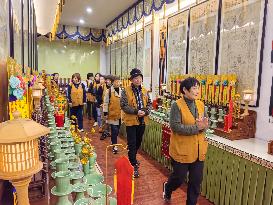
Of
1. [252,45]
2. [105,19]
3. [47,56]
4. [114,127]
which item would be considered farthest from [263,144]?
[47,56]

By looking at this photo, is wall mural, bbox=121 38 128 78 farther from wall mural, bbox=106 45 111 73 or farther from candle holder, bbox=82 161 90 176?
candle holder, bbox=82 161 90 176

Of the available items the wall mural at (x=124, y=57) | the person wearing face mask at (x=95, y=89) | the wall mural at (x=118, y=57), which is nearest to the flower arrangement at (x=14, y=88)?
A: the person wearing face mask at (x=95, y=89)

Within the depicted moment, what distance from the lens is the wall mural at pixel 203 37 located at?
3.95 meters

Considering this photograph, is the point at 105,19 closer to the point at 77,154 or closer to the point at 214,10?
the point at 214,10

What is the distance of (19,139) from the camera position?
2.63 feet

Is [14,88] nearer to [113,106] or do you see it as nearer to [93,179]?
[93,179]

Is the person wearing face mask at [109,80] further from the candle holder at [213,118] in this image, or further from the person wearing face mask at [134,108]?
the candle holder at [213,118]

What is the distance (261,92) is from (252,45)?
0.64 metres

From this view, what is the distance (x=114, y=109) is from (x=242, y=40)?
2328mm

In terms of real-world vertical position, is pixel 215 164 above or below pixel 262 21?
below

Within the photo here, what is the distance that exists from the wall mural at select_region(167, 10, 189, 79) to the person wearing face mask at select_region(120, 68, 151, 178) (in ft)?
5.89

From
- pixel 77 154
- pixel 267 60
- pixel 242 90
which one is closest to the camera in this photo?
pixel 77 154

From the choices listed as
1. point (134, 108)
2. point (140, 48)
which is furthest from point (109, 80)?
point (140, 48)

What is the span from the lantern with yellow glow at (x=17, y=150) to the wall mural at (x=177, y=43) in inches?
168
